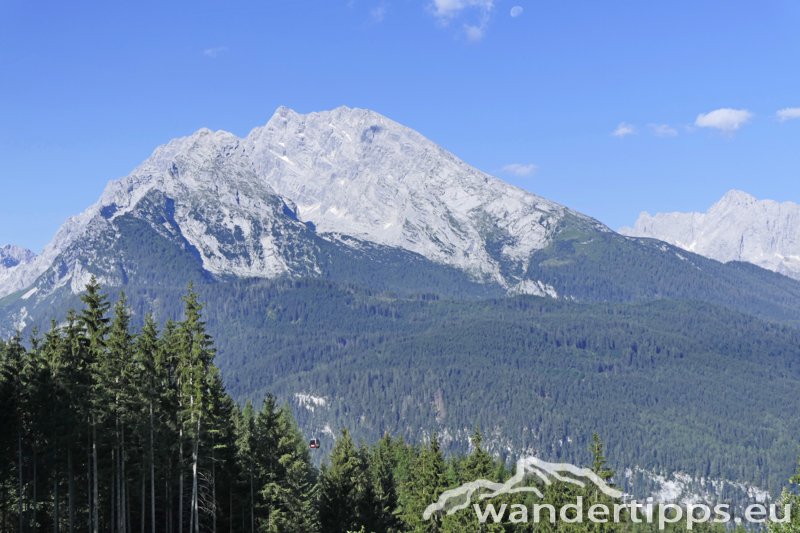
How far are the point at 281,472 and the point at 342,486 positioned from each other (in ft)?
26.0

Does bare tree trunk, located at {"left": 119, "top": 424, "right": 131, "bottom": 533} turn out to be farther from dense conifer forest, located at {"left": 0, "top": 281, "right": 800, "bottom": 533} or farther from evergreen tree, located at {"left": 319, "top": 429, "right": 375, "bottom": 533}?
evergreen tree, located at {"left": 319, "top": 429, "right": 375, "bottom": 533}

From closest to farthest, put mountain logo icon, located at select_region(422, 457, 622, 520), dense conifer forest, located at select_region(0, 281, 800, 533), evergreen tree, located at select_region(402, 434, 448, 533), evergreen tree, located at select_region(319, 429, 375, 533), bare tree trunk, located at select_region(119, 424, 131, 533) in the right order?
dense conifer forest, located at select_region(0, 281, 800, 533) < bare tree trunk, located at select_region(119, 424, 131, 533) < mountain logo icon, located at select_region(422, 457, 622, 520) < evergreen tree, located at select_region(402, 434, 448, 533) < evergreen tree, located at select_region(319, 429, 375, 533)

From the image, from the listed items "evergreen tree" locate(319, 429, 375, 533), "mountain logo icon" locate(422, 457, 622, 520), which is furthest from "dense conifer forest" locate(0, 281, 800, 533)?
"mountain logo icon" locate(422, 457, 622, 520)

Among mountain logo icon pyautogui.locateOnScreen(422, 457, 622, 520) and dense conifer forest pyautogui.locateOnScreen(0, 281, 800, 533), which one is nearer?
dense conifer forest pyautogui.locateOnScreen(0, 281, 800, 533)

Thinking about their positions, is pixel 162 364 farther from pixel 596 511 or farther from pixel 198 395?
pixel 596 511

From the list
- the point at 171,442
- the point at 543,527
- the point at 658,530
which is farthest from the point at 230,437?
the point at 658,530

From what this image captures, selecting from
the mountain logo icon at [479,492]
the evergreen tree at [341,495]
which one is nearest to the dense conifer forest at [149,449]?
the evergreen tree at [341,495]

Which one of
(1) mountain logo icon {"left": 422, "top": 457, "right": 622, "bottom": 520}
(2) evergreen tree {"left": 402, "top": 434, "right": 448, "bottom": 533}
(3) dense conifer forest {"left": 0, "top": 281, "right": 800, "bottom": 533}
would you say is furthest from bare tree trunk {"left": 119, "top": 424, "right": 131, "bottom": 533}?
(1) mountain logo icon {"left": 422, "top": 457, "right": 622, "bottom": 520}

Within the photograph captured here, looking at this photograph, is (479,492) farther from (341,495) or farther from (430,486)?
(341,495)

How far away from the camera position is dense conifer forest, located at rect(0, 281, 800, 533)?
208 ft

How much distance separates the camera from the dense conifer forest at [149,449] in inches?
2498

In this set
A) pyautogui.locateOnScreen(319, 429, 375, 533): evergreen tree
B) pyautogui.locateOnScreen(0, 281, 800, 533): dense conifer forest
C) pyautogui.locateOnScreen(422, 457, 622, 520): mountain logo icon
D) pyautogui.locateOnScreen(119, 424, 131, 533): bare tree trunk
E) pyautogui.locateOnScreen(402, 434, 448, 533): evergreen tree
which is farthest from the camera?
pyautogui.locateOnScreen(319, 429, 375, 533): evergreen tree

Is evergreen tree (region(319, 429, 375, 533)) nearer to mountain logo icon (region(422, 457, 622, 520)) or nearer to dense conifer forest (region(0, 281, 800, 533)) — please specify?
dense conifer forest (region(0, 281, 800, 533))

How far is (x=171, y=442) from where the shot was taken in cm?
6862
